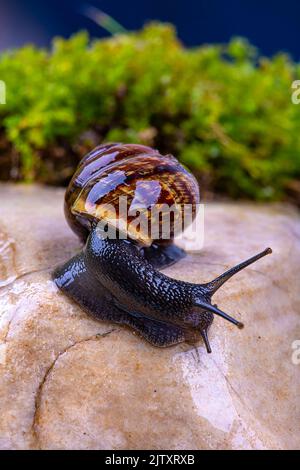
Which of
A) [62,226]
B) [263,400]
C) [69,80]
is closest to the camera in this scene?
[263,400]

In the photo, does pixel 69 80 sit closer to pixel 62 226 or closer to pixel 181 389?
pixel 62 226

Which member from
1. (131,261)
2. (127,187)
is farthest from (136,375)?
(127,187)

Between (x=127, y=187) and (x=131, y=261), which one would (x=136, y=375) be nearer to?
(x=131, y=261)

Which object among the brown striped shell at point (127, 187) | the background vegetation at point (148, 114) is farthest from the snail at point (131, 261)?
the background vegetation at point (148, 114)

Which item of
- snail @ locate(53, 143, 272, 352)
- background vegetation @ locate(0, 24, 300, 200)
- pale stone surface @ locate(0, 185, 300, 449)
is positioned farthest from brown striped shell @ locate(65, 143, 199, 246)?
background vegetation @ locate(0, 24, 300, 200)

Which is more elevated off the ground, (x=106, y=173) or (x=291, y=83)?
(x=291, y=83)

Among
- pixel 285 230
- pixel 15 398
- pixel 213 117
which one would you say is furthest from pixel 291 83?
pixel 15 398

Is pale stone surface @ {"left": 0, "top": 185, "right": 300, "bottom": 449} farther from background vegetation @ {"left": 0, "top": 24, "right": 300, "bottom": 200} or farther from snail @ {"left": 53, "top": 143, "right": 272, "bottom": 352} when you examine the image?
background vegetation @ {"left": 0, "top": 24, "right": 300, "bottom": 200}
